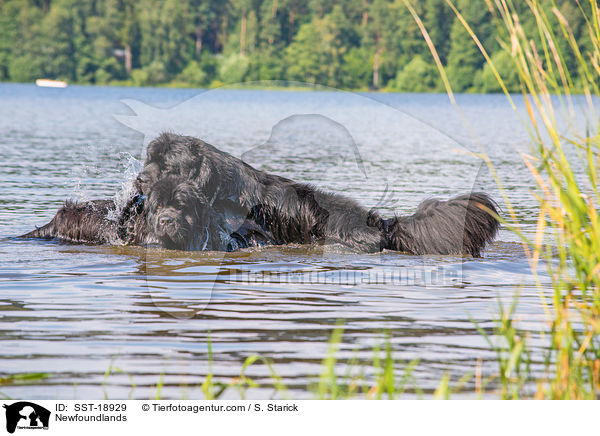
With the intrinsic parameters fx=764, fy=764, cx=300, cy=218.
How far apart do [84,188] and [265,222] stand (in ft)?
17.1

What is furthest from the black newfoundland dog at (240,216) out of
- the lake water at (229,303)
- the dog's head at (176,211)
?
the lake water at (229,303)

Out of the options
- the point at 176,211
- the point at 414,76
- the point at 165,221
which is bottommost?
the point at 165,221

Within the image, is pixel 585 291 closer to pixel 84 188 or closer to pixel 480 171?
pixel 84 188

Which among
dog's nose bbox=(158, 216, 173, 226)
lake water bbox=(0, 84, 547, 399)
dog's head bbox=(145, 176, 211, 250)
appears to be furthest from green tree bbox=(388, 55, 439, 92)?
dog's nose bbox=(158, 216, 173, 226)

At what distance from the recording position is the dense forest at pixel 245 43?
165 feet

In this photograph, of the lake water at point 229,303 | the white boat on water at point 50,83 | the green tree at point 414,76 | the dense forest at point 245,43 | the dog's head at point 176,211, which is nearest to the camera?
the lake water at point 229,303

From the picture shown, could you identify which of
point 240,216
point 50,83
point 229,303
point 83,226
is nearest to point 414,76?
point 50,83
